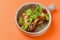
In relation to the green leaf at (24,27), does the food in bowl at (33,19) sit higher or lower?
higher

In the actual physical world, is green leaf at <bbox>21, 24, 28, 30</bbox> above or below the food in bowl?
below

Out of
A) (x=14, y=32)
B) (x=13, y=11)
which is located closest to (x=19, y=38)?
(x=14, y=32)

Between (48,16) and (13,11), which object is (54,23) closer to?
(48,16)
